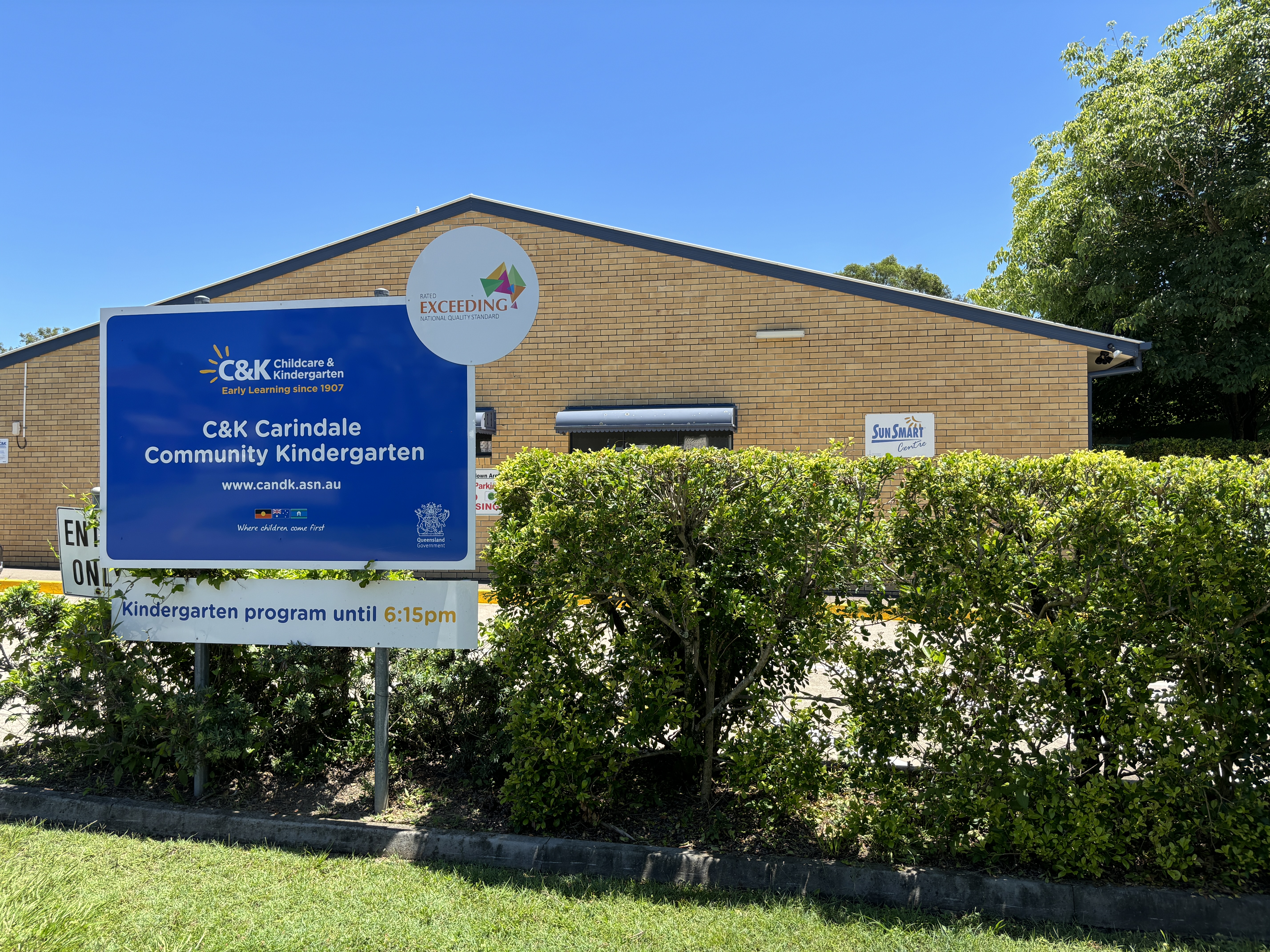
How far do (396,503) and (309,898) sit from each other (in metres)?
1.94

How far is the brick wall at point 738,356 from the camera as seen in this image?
12.7 meters

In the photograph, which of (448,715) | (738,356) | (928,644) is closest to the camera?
(928,644)

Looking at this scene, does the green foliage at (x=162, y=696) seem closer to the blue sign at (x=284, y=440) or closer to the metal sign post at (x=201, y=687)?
the metal sign post at (x=201, y=687)

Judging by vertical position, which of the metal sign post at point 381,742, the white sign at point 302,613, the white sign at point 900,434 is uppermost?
the white sign at point 900,434

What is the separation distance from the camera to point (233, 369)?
458 centimetres

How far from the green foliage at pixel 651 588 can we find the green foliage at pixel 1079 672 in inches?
13.2

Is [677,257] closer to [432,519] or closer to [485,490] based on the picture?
[485,490]

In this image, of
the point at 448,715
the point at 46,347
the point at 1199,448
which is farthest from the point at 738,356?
the point at 46,347

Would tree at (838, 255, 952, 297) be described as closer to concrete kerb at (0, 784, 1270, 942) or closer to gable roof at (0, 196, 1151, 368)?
gable roof at (0, 196, 1151, 368)

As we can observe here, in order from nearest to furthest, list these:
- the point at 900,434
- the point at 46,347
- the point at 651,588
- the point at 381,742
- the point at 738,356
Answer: the point at 651,588, the point at 381,742, the point at 900,434, the point at 738,356, the point at 46,347

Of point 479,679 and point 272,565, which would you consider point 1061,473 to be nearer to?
point 479,679

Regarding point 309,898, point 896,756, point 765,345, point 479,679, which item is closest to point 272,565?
point 479,679

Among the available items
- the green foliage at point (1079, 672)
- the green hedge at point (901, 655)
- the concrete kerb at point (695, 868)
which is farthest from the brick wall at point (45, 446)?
the green foliage at point (1079, 672)

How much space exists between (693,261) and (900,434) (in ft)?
15.1
